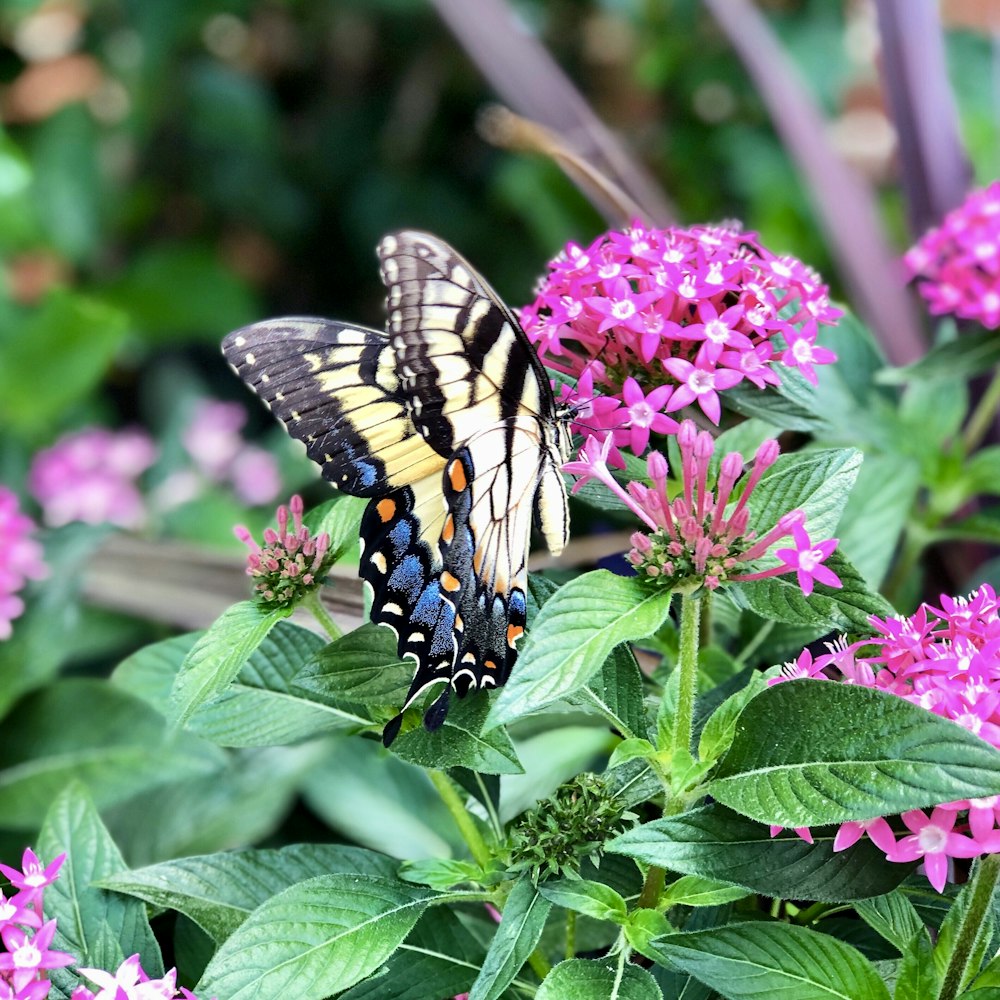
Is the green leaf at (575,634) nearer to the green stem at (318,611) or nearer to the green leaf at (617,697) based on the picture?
the green leaf at (617,697)

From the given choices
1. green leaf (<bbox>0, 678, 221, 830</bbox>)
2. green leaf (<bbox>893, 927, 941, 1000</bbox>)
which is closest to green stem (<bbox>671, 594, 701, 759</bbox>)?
green leaf (<bbox>893, 927, 941, 1000</bbox>)

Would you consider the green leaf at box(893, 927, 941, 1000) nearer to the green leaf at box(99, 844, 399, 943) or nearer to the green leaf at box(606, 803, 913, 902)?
the green leaf at box(606, 803, 913, 902)

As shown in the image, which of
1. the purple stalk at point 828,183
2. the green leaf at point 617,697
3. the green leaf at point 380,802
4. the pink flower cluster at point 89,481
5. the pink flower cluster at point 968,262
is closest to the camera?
the green leaf at point 617,697

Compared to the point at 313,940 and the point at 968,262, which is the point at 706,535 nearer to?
the point at 313,940

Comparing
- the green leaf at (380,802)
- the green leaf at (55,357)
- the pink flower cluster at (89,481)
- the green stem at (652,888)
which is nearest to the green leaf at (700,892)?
the green stem at (652,888)

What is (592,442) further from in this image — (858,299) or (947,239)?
(858,299)

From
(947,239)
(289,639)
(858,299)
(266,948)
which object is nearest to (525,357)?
(289,639)
